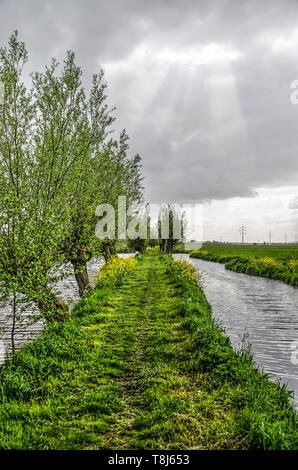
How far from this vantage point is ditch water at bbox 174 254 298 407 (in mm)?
8781

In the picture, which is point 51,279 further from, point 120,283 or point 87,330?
point 120,283

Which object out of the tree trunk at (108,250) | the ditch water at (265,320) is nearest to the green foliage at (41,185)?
the ditch water at (265,320)

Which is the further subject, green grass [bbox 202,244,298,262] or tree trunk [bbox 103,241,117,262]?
green grass [bbox 202,244,298,262]

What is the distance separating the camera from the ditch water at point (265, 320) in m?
8.78

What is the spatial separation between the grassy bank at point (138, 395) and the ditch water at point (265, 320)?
1.88 metres

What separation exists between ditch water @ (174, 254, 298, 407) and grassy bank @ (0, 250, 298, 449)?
188 centimetres

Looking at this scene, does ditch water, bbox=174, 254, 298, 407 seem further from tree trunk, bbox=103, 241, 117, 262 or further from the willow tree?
tree trunk, bbox=103, 241, 117, 262

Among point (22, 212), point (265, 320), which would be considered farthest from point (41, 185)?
point (265, 320)

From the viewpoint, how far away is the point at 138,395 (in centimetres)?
516

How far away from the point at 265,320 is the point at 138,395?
10.5m

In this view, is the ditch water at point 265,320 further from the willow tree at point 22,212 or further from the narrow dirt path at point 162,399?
the willow tree at point 22,212

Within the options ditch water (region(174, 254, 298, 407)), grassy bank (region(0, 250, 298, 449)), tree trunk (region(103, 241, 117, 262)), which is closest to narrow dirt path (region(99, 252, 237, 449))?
grassy bank (region(0, 250, 298, 449))

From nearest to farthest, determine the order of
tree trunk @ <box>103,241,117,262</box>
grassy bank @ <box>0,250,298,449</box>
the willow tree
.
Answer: grassy bank @ <box>0,250,298,449</box>
the willow tree
tree trunk @ <box>103,241,117,262</box>
